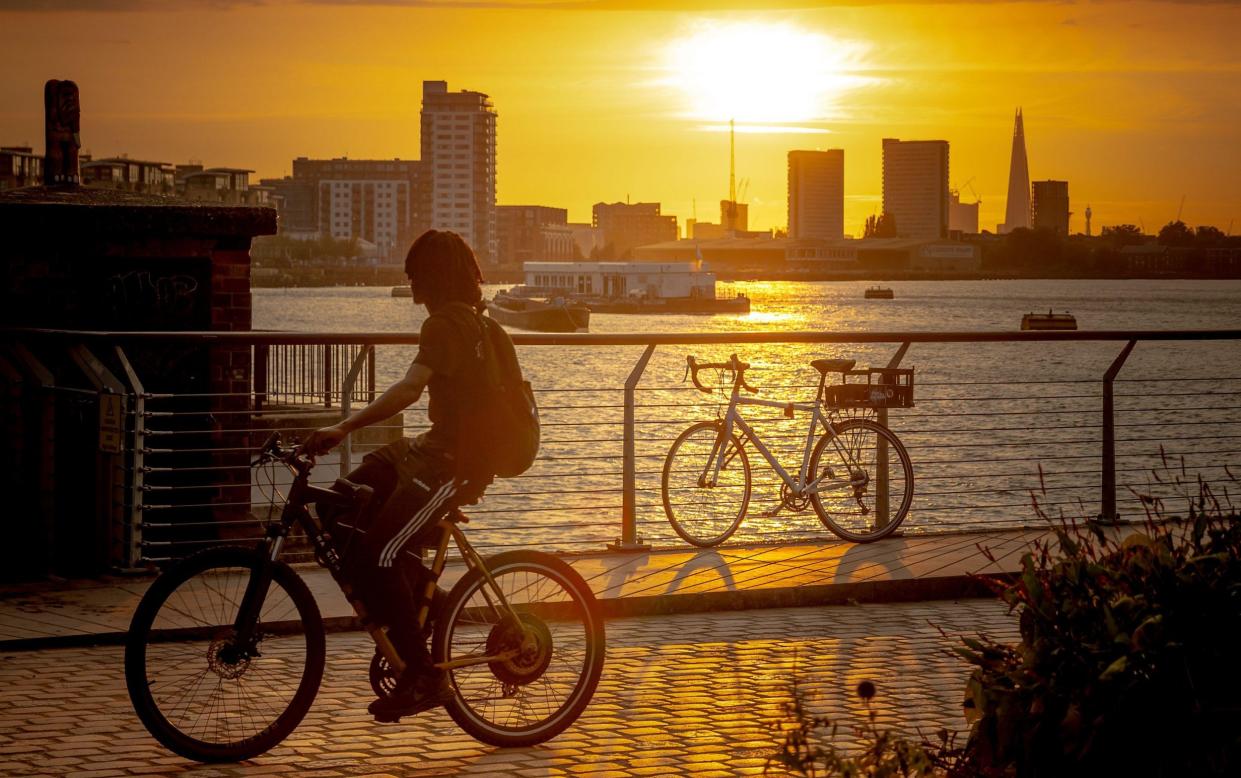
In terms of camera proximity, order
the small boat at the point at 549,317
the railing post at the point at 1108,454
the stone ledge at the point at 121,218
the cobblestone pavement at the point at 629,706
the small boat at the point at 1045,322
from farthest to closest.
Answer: the small boat at the point at 549,317, the small boat at the point at 1045,322, the railing post at the point at 1108,454, the stone ledge at the point at 121,218, the cobblestone pavement at the point at 629,706

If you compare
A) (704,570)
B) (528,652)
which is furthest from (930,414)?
(528,652)

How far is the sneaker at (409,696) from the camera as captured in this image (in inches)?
221

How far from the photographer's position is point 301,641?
5.64 m

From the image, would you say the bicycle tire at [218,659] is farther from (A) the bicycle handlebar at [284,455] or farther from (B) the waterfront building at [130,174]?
(B) the waterfront building at [130,174]

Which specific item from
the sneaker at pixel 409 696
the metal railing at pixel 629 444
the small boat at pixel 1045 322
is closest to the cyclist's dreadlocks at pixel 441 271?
the sneaker at pixel 409 696

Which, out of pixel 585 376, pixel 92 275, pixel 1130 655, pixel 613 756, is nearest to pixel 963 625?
pixel 613 756

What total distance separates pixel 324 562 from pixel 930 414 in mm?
8872

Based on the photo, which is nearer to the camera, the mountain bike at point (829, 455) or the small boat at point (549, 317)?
the mountain bike at point (829, 455)

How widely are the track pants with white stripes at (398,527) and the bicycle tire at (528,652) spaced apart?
0.50 feet

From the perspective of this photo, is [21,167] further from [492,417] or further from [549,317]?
[549,317]

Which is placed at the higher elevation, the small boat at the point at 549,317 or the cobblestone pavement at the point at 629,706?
the small boat at the point at 549,317

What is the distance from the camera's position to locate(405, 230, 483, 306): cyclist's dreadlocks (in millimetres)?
5656

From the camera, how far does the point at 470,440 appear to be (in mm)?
5617

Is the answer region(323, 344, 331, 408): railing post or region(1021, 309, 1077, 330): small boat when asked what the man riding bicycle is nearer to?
region(323, 344, 331, 408): railing post
